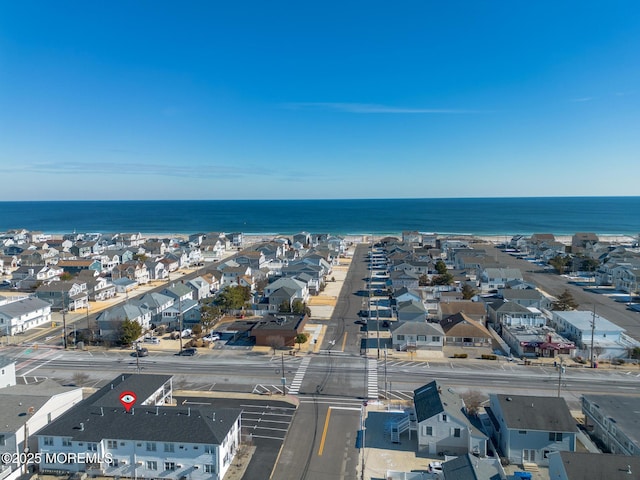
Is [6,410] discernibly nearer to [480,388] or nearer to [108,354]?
[108,354]

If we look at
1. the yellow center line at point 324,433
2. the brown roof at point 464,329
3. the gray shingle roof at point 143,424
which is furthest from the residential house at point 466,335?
the gray shingle roof at point 143,424

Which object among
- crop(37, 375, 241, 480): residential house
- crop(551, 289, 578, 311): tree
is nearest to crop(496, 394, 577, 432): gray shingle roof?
crop(37, 375, 241, 480): residential house

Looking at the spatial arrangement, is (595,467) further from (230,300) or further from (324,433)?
(230,300)

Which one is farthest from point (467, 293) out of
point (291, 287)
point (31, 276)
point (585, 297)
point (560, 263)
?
point (31, 276)

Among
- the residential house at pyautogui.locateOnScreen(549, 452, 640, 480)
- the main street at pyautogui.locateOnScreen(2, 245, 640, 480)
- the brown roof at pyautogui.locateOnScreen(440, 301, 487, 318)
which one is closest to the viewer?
the residential house at pyautogui.locateOnScreen(549, 452, 640, 480)

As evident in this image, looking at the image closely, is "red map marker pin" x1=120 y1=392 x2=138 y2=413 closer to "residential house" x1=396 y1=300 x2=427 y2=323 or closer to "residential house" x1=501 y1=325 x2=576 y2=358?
"residential house" x1=396 y1=300 x2=427 y2=323

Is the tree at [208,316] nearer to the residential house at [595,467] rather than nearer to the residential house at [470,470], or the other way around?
the residential house at [470,470]
